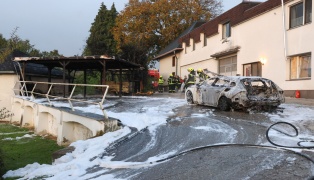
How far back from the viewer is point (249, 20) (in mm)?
22984

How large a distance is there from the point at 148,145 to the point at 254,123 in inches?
153

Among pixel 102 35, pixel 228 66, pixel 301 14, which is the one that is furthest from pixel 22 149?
pixel 102 35

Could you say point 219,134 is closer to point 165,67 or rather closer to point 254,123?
point 254,123

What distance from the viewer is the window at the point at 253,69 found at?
73.8ft

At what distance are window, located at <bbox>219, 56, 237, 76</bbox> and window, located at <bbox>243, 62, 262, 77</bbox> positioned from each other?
1.69 m

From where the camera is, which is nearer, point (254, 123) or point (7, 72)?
point (254, 123)

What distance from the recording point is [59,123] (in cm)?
1302

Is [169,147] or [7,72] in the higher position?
[7,72]

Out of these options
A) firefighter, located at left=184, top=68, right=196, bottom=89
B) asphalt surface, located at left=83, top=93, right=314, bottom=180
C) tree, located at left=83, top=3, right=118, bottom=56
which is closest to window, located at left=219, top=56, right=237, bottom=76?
firefighter, located at left=184, top=68, right=196, bottom=89

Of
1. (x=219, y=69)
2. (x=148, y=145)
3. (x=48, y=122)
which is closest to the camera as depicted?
(x=148, y=145)

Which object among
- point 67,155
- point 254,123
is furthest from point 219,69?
point 67,155

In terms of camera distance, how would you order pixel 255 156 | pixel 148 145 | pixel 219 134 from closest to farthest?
pixel 255 156
pixel 148 145
pixel 219 134

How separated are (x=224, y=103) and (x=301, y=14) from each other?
882 centimetres

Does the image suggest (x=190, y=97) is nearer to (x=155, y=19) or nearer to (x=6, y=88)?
(x=6, y=88)
